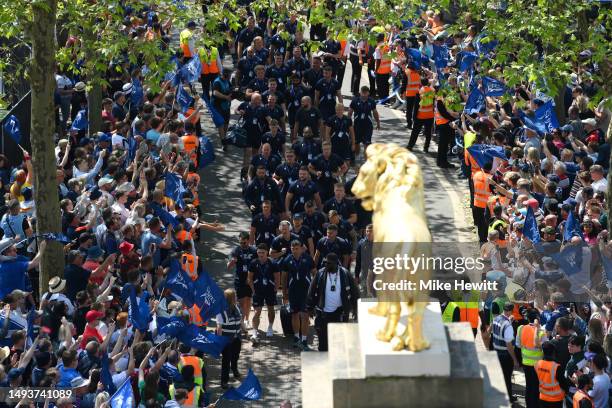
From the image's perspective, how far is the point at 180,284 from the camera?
67.9 feet

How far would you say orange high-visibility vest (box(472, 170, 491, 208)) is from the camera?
981 inches

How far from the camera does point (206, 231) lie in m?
26.2

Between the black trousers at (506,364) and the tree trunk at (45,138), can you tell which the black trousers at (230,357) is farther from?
the black trousers at (506,364)

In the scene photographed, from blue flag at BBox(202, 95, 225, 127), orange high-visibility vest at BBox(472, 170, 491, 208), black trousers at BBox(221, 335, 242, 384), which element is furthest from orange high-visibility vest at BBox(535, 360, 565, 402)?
blue flag at BBox(202, 95, 225, 127)

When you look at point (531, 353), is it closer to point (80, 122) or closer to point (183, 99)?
point (183, 99)

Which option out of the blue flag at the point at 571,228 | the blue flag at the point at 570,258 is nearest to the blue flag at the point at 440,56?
the blue flag at the point at 571,228

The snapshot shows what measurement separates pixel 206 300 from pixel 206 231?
560 cm

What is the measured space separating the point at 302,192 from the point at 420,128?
16.7 feet

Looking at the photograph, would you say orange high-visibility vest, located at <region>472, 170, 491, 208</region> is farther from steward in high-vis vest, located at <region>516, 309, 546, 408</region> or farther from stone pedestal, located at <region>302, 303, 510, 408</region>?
stone pedestal, located at <region>302, 303, 510, 408</region>

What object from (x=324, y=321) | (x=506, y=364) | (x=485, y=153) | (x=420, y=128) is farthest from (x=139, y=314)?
(x=420, y=128)

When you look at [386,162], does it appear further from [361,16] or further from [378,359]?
[361,16]

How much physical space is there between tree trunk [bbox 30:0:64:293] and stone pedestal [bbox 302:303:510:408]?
7.75 metres

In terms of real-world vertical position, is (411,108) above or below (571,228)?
below

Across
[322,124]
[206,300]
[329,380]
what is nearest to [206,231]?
[322,124]
